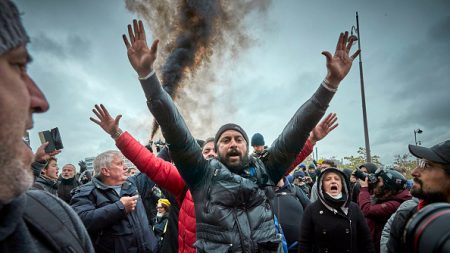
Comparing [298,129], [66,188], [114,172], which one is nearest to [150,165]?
[114,172]

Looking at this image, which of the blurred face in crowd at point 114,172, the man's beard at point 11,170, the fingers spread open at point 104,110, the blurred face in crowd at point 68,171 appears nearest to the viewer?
the man's beard at point 11,170

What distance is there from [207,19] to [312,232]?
80.3ft

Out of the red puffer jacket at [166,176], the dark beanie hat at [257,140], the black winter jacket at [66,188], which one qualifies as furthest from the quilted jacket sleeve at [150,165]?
the black winter jacket at [66,188]

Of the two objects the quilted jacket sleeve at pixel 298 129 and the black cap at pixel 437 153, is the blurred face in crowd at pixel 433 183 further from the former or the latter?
the quilted jacket sleeve at pixel 298 129

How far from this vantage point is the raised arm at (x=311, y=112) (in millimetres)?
2525

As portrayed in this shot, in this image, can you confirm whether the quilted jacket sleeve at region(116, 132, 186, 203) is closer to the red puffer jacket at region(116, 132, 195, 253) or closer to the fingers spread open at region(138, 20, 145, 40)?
the red puffer jacket at region(116, 132, 195, 253)

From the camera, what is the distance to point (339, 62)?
264cm

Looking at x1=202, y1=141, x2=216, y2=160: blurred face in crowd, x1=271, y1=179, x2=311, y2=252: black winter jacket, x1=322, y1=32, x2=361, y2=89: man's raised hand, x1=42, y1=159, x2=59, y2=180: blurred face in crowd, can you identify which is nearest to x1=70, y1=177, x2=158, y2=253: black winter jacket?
x1=202, y1=141, x2=216, y2=160: blurred face in crowd

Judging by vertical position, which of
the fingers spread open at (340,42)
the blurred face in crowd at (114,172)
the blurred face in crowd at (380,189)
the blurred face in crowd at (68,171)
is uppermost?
the fingers spread open at (340,42)

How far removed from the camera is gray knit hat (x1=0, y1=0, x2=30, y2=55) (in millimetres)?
865

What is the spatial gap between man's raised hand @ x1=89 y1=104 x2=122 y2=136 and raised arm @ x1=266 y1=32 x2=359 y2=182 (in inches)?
72.8

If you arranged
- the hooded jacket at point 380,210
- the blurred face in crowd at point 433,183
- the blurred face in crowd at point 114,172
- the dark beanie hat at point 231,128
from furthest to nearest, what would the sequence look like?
the hooded jacket at point 380,210
the blurred face in crowd at point 114,172
the dark beanie hat at point 231,128
the blurred face in crowd at point 433,183

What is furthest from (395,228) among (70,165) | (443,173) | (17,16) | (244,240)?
(70,165)

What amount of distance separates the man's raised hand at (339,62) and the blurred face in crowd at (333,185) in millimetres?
2158
